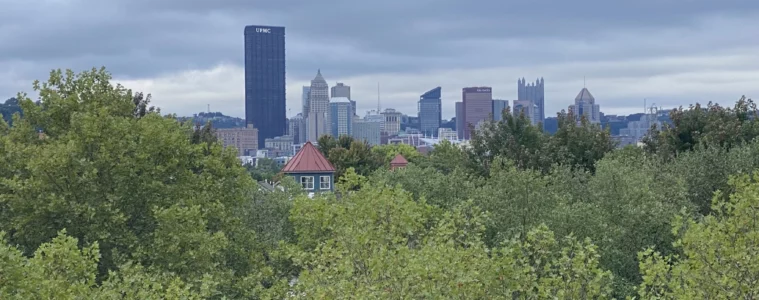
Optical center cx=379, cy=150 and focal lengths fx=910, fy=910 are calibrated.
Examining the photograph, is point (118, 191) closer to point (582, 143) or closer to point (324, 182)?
point (582, 143)

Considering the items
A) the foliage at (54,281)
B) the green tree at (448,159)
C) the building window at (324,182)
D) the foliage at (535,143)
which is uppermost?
the foliage at (535,143)

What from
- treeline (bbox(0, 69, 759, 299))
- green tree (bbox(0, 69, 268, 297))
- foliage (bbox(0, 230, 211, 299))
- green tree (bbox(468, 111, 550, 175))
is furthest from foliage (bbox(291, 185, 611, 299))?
green tree (bbox(468, 111, 550, 175))

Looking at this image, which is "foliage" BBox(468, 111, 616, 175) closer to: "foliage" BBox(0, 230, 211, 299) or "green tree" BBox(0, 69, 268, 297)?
"green tree" BBox(0, 69, 268, 297)

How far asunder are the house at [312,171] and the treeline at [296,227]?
152 feet

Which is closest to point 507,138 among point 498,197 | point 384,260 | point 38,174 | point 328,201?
point 498,197

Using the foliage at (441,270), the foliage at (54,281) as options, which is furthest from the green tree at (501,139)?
the foliage at (54,281)

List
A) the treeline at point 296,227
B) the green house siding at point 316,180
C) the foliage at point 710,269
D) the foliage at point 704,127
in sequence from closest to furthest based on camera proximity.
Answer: the foliage at point 710,269
the treeline at point 296,227
the foliage at point 704,127
the green house siding at point 316,180

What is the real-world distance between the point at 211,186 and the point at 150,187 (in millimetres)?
2682

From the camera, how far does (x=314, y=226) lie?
2888 centimetres

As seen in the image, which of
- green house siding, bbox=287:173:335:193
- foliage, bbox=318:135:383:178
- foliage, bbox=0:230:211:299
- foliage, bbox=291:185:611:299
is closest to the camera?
foliage, bbox=291:185:611:299

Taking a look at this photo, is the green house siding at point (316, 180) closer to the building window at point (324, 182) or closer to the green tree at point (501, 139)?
the building window at point (324, 182)

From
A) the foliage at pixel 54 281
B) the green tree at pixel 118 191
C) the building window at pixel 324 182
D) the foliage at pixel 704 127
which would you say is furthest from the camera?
the building window at pixel 324 182

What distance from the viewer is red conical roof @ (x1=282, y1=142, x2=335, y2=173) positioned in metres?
85.4

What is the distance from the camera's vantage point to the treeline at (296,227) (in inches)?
683
